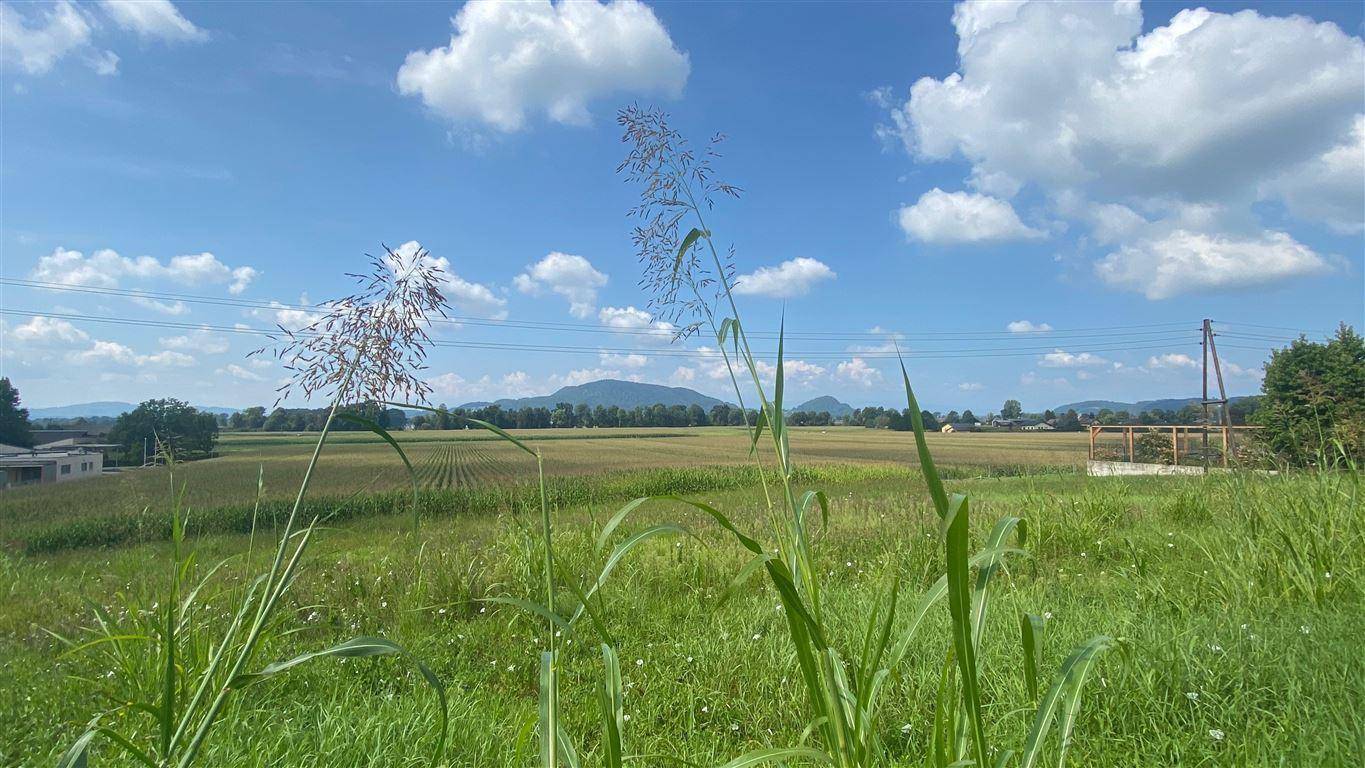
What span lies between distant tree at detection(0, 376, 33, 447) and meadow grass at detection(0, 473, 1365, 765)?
108ft

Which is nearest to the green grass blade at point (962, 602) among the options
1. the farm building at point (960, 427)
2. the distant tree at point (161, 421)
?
the distant tree at point (161, 421)

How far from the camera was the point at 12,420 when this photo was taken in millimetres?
30391

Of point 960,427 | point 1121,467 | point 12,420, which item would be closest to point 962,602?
point 1121,467

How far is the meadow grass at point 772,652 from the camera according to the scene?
2.29 metres

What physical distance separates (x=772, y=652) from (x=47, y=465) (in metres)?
31.8

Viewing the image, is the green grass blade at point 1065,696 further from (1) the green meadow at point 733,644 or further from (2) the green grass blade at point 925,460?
(2) the green grass blade at point 925,460

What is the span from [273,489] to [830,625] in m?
19.4

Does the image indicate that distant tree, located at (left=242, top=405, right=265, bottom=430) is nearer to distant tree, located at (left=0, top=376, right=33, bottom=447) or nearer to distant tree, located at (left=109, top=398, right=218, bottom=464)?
distant tree, located at (left=109, top=398, right=218, bottom=464)

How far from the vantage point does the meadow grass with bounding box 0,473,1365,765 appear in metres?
2.29

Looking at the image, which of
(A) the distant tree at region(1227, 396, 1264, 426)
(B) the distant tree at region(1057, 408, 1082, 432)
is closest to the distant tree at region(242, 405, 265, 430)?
(A) the distant tree at region(1227, 396, 1264, 426)

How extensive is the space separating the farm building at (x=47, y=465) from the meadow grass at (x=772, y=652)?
23295mm

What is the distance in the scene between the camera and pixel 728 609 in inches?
194

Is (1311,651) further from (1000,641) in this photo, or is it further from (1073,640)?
(1000,641)

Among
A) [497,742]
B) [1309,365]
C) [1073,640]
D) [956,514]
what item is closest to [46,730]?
[497,742]
